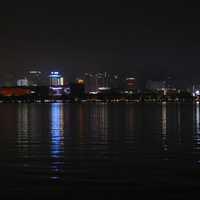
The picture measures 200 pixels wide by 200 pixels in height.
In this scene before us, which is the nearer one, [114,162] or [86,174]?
[86,174]

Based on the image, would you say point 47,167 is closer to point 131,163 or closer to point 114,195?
point 131,163

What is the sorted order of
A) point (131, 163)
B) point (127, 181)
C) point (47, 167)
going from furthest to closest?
point (131, 163), point (47, 167), point (127, 181)

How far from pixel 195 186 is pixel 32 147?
16.9m

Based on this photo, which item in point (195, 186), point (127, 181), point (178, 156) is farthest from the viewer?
point (178, 156)

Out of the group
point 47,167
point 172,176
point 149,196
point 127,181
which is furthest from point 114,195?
point 47,167

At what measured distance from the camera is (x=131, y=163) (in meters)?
25.4

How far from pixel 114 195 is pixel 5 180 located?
4813mm

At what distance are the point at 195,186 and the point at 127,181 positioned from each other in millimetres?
2572

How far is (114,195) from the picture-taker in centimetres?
1766

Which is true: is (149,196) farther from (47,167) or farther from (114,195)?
(47,167)

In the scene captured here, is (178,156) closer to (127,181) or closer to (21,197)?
(127,181)

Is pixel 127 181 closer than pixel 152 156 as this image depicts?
Yes

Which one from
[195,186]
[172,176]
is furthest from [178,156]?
[195,186]

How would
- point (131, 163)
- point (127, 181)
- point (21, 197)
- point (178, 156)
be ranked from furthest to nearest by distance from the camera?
point (178, 156) → point (131, 163) → point (127, 181) → point (21, 197)
